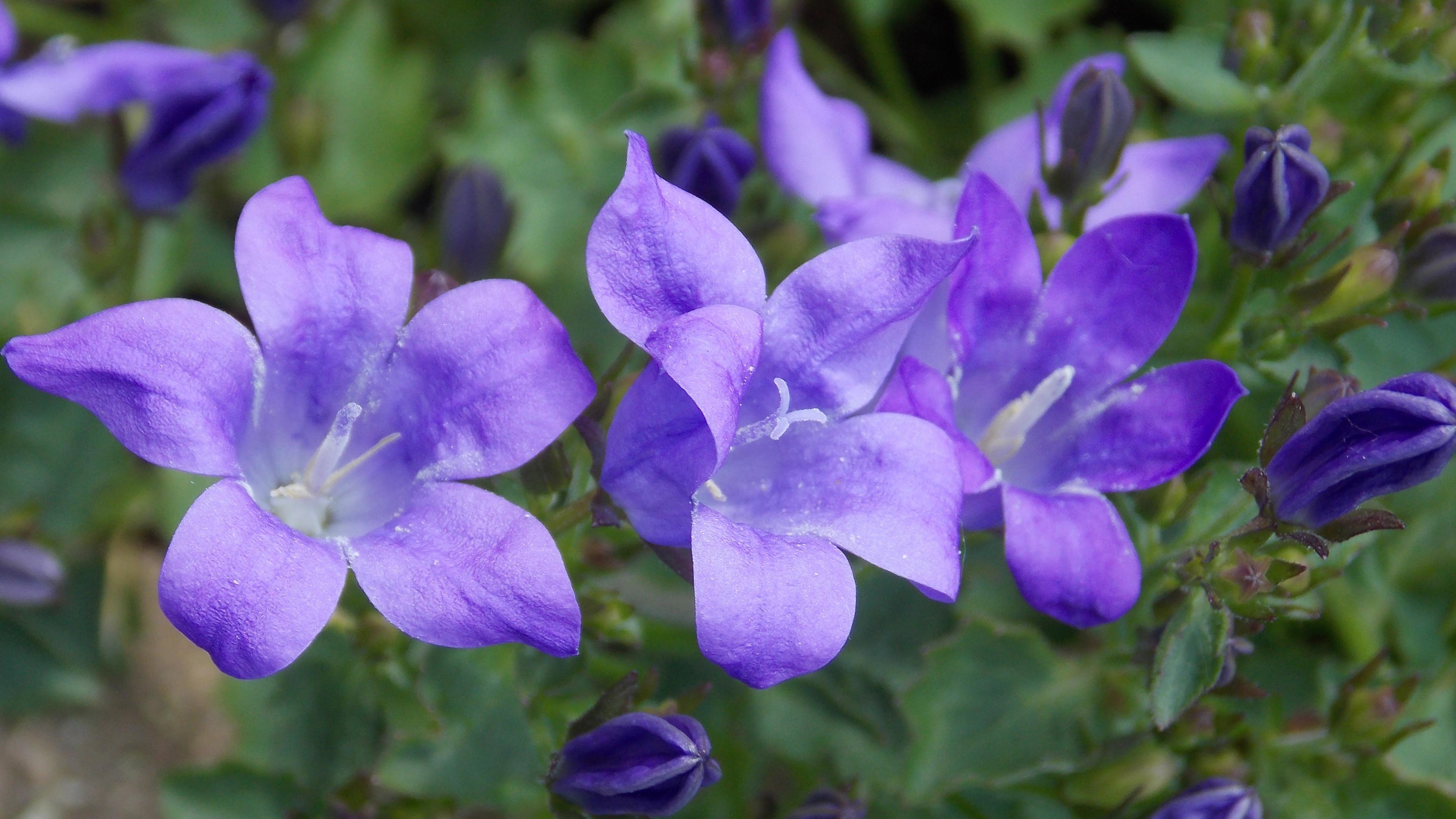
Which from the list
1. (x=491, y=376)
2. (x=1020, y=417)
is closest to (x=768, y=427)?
(x=491, y=376)

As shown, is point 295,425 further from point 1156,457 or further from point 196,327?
point 1156,457

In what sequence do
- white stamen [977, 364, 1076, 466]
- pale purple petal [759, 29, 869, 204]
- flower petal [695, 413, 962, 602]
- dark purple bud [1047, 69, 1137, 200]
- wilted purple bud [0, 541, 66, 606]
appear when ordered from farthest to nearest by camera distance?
1. wilted purple bud [0, 541, 66, 606]
2. pale purple petal [759, 29, 869, 204]
3. dark purple bud [1047, 69, 1137, 200]
4. white stamen [977, 364, 1076, 466]
5. flower petal [695, 413, 962, 602]

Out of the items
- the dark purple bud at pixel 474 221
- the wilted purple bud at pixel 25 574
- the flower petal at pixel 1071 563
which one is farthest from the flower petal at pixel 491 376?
the wilted purple bud at pixel 25 574

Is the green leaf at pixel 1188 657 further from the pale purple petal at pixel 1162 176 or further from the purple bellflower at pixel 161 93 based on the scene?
the purple bellflower at pixel 161 93

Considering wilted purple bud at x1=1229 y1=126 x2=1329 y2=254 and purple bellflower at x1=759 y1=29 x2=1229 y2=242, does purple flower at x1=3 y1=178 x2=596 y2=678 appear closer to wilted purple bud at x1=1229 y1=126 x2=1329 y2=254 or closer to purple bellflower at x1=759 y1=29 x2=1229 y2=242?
purple bellflower at x1=759 y1=29 x2=1229 y2=242

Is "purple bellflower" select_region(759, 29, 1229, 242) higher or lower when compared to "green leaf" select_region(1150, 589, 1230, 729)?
higher

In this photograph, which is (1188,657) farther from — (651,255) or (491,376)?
(491,376)

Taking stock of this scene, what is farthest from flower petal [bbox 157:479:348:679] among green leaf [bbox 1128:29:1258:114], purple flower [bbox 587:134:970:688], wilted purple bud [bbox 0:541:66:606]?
green leaf [bbox 1128:29:1258:114]

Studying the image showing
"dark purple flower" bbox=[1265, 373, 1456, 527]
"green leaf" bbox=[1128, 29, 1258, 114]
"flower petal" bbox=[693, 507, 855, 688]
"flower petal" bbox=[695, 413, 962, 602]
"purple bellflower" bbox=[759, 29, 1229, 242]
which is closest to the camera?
"flower petal" bbox=[693, 507, 855, 688]

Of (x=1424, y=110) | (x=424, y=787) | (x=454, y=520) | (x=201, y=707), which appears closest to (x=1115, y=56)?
(x=1424, y=110)
